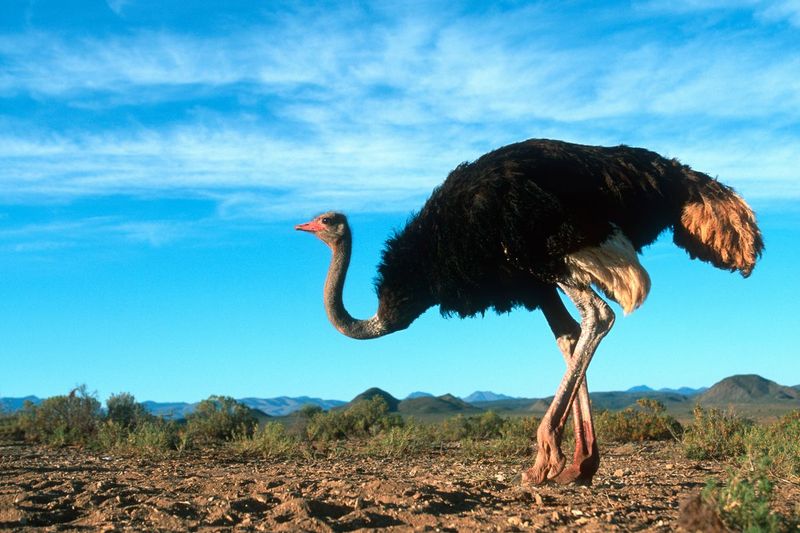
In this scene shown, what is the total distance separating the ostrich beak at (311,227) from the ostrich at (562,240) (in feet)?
4.98

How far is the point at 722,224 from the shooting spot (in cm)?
736

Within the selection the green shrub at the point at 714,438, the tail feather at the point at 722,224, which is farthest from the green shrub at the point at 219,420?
the tail feather at the point at 722,224

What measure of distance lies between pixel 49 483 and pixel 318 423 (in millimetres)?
8702

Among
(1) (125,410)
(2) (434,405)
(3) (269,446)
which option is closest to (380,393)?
(2) (434,405)

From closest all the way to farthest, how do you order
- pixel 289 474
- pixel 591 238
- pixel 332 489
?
pixel 332 489 → pixel 591 238 → pixel 289 474

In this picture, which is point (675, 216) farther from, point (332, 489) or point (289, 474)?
point (289, 474)

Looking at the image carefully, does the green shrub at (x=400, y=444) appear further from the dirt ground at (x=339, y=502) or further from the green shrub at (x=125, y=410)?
the green shrub at (x=125, y=410)

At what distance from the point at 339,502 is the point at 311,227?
4.12 m

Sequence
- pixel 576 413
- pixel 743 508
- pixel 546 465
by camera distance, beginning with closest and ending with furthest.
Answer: pixel 743 508 → pixel 546 465 → pixel 576 413

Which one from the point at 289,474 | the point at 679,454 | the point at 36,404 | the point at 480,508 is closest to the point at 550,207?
the point at 480,508

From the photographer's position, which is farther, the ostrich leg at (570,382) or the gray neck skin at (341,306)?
the gray neck skin at (341,306)

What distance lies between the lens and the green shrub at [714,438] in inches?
410

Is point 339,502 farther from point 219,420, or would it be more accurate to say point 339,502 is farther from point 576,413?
point 219,420

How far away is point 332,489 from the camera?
20.7 ft
